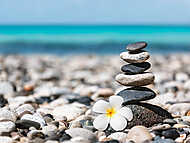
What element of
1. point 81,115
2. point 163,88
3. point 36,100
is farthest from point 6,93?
point 163,88

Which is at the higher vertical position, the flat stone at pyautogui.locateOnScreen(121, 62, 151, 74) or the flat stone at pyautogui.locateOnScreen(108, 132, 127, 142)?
the flat stone at pyautogui.locateOnScreen(121, 62, 151, 74)

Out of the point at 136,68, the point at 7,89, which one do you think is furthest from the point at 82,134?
→ the point at 7,89

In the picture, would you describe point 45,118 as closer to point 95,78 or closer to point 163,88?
point 163,88

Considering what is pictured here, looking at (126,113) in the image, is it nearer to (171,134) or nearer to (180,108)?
(171,134)

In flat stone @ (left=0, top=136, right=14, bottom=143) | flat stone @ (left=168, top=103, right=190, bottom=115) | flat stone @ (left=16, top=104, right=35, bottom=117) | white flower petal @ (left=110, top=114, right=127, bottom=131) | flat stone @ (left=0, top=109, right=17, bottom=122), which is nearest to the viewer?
flat stone @ (left=0, top=136, right=14, bottom=143)

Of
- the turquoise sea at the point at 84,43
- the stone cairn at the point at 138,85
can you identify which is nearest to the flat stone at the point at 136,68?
the stone cairn at the point at 138,85

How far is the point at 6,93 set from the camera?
20.9ft

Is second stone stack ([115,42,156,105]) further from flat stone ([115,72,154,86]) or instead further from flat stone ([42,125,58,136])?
flat stone ([42,125,58,136])

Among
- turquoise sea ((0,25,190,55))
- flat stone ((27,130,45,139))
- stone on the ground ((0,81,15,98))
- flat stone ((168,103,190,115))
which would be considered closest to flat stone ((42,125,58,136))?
flat stone ((27,130,45,139))

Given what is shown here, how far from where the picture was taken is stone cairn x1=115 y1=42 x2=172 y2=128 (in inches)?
153

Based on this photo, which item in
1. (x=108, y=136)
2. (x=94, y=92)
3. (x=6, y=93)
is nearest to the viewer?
(x=108, y=136)

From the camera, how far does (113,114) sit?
380 centimetres

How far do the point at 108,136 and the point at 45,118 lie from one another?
2.71 feet

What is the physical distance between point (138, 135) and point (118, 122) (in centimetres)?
34
